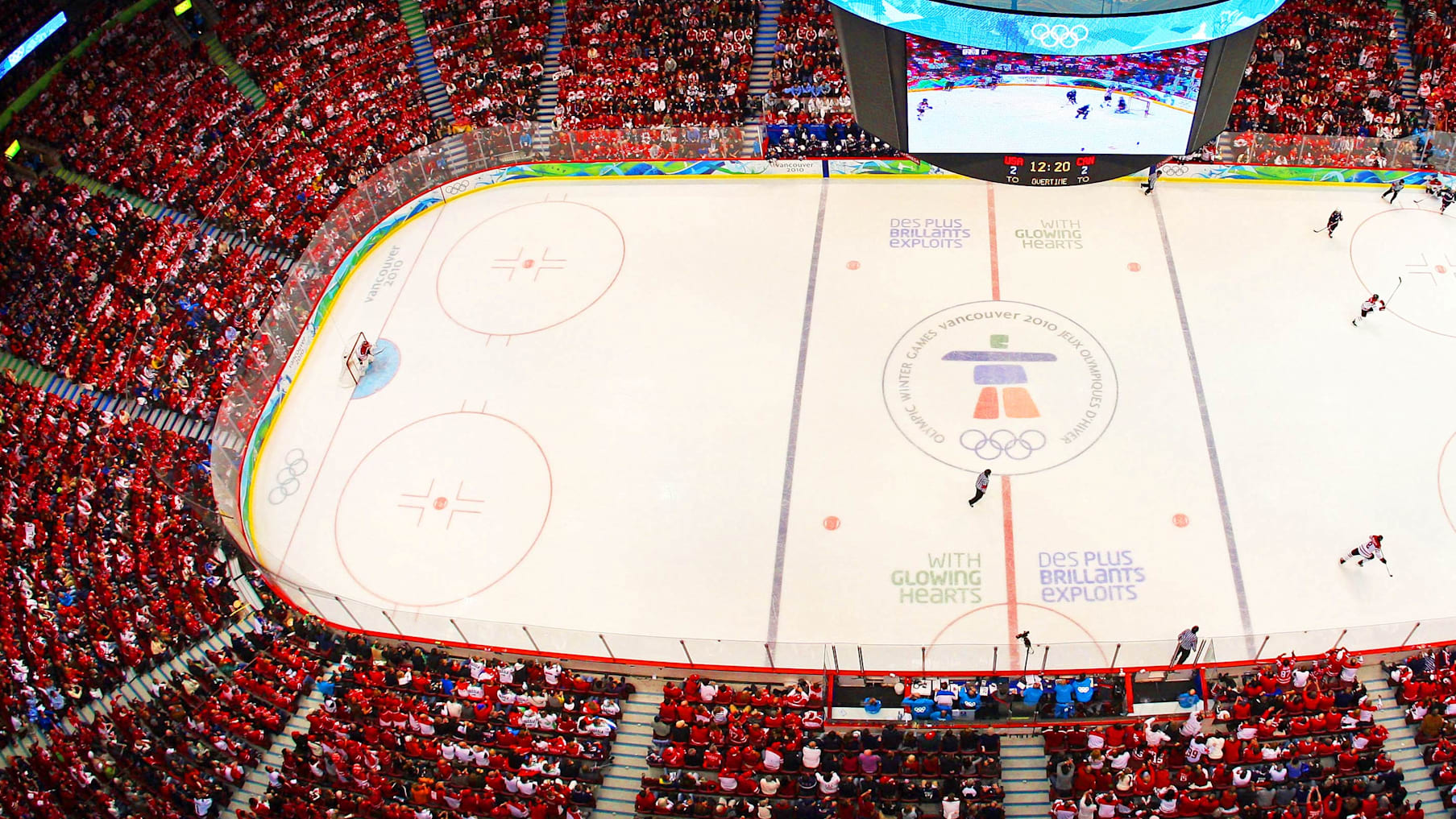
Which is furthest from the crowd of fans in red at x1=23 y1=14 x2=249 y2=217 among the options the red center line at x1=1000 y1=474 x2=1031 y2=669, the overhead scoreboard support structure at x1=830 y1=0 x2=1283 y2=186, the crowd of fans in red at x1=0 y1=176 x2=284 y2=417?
the red center line at x1=1000 y1=474 x2=1031 y2=669

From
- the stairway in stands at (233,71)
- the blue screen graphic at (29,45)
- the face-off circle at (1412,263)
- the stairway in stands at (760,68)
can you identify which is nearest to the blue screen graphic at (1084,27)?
the face-off circle at (1412,263)

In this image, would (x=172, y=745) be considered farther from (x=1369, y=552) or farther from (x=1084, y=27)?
(x=1369, y=552)

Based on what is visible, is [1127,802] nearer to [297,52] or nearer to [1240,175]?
[1240,175]

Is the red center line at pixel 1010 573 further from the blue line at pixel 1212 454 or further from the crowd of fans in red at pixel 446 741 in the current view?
the crowd of fans in red at pixel 446 741

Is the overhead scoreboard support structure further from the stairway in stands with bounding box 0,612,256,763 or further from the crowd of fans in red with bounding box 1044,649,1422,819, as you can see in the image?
the stairway in stands with bounding box 0,612,256,763

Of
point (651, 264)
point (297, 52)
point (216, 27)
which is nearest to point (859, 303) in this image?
point (651, 264)
